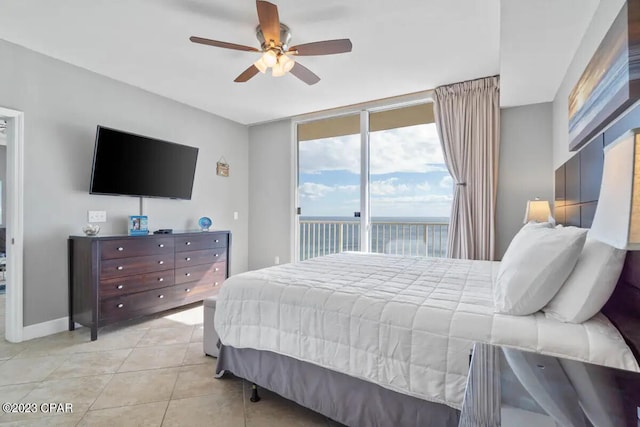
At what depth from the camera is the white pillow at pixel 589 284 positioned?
1129mm

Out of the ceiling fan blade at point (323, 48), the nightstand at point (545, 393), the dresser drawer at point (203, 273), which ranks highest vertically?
the ceiling fan blade at point (323, 48)

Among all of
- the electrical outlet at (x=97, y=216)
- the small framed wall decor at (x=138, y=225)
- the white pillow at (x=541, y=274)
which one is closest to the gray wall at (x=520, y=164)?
the white pillow at (x=541, y=274)

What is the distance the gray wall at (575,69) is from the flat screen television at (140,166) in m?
3.94

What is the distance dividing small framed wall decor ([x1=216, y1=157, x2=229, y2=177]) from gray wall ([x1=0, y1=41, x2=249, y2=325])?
0.82m

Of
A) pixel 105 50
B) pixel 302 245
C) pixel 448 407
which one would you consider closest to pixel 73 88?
pixel 105 50

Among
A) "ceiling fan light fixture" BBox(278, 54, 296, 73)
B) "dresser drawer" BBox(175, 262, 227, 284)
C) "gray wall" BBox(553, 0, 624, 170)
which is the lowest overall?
"dresser drawer" BBox(175, 262, 227, 284)

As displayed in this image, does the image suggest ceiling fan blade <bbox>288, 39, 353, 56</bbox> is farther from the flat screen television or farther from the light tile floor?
the light tile floor

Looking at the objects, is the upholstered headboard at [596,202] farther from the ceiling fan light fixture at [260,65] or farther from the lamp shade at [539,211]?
the ceiling fan light fixture at [260,65]

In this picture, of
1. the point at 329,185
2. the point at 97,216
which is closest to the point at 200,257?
the point at 97,216

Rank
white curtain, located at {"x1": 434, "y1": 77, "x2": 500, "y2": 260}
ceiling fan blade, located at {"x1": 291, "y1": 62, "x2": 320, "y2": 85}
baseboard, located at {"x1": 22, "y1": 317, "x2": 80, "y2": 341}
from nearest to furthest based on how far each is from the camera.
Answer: ceiling fan blade, located at {"x1": 291, "y1": 62, "x2": 320, "y2": 85} < baseboard, located at {"x1": 22, "y1": 317, "x2": 80, "y2": 341} < white curtain, located at {"x1": 434, "y1": 77, "x2": 500, "y2": 260}

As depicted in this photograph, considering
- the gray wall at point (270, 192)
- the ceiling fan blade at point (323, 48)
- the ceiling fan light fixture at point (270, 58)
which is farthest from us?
the gray wall at point (270, 192)

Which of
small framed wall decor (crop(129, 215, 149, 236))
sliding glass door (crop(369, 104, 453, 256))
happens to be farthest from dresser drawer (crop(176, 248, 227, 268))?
sliding glass door (crop(369, 104, 453, 256))

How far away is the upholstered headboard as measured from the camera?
3.70 ft

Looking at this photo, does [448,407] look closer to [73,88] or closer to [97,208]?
[97,208]
